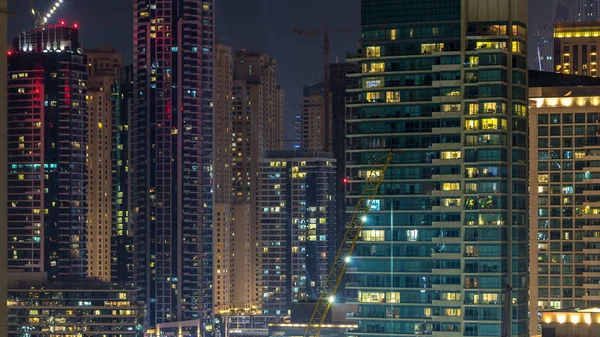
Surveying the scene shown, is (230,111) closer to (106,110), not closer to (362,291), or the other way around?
(106,110)

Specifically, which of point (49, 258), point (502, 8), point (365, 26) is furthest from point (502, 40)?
point (49, 258)

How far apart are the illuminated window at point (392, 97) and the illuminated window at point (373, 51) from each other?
71.4 inches

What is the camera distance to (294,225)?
17462 cm

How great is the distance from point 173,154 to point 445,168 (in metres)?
93.6

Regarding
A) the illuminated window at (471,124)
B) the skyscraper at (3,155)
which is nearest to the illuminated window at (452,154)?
the illuminated window at (471,124)

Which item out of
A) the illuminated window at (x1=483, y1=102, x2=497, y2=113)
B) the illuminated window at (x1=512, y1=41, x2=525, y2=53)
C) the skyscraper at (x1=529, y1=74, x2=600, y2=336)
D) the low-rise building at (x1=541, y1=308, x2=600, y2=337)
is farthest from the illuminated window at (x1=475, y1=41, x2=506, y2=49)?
the low-rise building at (x1=541, y1=308, x2=600, y2=337)

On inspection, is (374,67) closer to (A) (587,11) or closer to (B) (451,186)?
(B) (451,186)

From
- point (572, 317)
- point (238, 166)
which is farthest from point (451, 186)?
point (238, 166)

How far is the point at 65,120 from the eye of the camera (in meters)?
157

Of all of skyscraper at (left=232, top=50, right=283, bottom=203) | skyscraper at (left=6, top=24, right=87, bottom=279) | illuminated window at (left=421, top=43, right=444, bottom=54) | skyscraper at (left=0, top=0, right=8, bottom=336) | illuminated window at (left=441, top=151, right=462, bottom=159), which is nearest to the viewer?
skyscraper at (left=0, top=0, right=8, bottom=336)

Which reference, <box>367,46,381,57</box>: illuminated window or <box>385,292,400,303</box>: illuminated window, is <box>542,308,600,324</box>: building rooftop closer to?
<box>385,292,400,303</box>: illuminated window

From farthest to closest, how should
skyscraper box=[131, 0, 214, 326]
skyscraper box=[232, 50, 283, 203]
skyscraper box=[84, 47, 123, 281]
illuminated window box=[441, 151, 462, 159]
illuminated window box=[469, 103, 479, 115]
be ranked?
skyscraper box=[232, 50, 283, 203] → skyscraper box=[84, 47, 123, 281] → skyscraper box=[131, 0, 214, 326] → illuminated window box=[441, 151, 462, 159] → illuminated window box=[469, 103, 479, 115]

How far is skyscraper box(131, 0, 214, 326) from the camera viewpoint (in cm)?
15525

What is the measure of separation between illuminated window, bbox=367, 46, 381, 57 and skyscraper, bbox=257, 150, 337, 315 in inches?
3899
